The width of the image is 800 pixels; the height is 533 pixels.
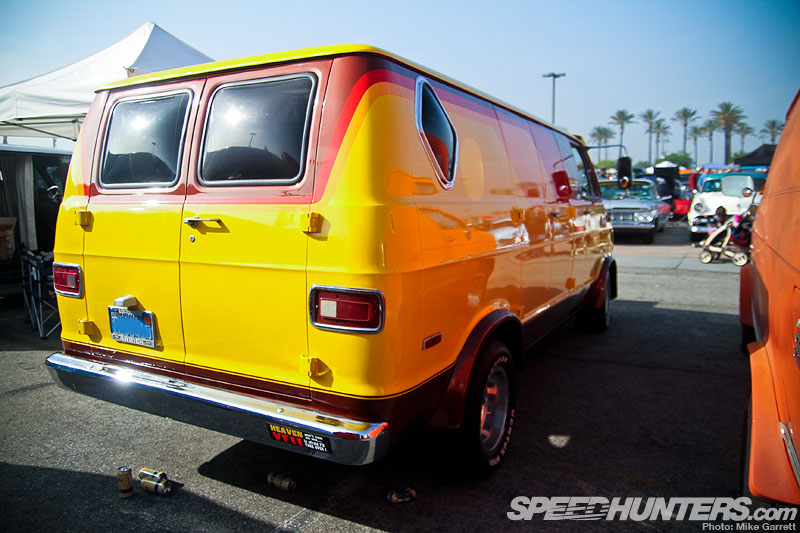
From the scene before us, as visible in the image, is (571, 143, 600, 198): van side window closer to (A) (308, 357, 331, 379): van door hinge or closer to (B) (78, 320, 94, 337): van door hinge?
(A) (308, 357, 331, 379): van door hinge

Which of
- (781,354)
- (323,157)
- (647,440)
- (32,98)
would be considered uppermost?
(32,98)

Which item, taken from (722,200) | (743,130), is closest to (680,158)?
(743,130)

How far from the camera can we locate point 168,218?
8.80ft

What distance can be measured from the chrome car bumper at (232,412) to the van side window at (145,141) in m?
1.04

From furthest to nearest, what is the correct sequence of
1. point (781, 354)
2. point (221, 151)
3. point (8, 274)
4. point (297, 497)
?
point (8, 274), point (297, 497), point (221, 151), point (781, 354)

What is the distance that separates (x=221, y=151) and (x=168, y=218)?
1.44ft

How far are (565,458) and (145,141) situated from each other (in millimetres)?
3117

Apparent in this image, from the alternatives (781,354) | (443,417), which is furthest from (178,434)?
(781,354)

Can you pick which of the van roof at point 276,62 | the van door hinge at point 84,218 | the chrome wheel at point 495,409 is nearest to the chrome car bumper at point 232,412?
the van door hinge at point 84,218

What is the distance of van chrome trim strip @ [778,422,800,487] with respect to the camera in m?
1.69

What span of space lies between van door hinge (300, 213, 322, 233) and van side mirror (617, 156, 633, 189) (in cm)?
476

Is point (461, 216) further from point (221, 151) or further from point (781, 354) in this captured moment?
point (781, 354)

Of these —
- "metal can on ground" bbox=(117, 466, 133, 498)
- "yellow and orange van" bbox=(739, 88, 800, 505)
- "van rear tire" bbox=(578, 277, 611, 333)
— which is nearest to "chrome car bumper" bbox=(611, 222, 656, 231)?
"van rear tire" bbox=(578, 277, 611, 333)

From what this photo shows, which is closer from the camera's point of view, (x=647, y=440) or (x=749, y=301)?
(x=647, y=440)
